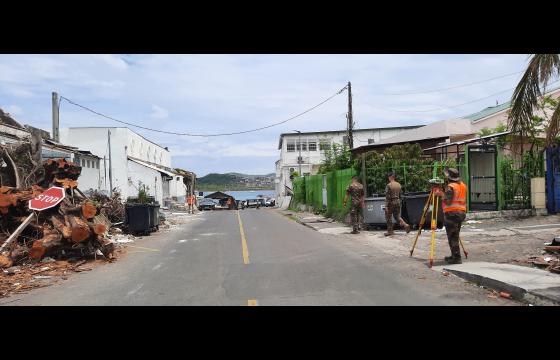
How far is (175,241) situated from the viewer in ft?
59.2

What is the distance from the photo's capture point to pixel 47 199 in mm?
13000

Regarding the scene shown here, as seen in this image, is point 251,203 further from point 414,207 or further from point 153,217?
point 414,207

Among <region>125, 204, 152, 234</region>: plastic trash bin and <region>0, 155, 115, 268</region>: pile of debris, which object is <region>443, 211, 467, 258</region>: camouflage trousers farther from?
<region>125, 204, 152, 234</region>: plastic trash bin

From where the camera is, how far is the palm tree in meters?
10.8

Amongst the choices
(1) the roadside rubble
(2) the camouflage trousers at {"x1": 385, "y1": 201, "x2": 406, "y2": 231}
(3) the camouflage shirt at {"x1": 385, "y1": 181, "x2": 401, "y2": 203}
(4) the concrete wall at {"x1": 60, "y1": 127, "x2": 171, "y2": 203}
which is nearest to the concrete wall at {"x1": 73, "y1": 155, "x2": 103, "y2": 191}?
(4) the concrete wall at {"x1": 60, "y1": 127, "x2": 171, "y2": 203}

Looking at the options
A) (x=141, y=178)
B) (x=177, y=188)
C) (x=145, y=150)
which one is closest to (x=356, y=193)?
(x=141, y=178)

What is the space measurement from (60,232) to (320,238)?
321 inches

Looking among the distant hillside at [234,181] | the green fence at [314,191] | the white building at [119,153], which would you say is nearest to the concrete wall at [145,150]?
the white building at [119,153]

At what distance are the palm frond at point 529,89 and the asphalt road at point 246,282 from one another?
15.6 ft

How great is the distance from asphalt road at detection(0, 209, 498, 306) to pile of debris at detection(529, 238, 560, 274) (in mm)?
2298

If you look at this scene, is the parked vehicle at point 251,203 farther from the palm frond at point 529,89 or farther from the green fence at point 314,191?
the palm frond at point 529,89

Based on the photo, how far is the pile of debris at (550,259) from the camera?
9184 mm
